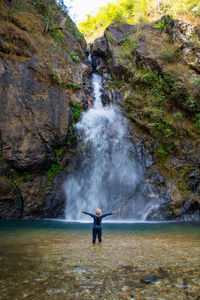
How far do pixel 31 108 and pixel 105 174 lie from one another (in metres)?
5.38

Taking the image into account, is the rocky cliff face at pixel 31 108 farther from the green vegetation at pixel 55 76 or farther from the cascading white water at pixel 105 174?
the cascading white water at pixel 105 174

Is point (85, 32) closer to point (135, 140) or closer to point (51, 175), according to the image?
point (135, 140)

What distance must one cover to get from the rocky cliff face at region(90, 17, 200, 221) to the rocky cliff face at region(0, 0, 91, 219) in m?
3.72

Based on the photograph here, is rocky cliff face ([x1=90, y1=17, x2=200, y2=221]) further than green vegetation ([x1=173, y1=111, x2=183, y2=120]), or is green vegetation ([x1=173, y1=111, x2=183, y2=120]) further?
green vegetation ([x1=173, y1=111, x2=183, y2=120])

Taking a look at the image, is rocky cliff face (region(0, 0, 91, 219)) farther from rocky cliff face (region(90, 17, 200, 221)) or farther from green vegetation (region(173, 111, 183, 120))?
green vegetation (region(173, 111, 183, 120))

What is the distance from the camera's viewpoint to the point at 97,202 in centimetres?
1133

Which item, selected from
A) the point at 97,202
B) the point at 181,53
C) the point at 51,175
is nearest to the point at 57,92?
the point at 51,175

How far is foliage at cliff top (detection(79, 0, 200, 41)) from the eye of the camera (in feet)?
52.2

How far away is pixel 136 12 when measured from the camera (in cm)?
2139

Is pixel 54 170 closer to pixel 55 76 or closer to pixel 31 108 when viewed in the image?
pixel 31 108

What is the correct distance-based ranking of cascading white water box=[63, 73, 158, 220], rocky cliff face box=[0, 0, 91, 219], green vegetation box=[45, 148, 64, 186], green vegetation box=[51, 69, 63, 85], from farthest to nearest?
1. green vegetation box=[51, 69, 63, 85]
2. green vegetation box=[45, 148, 64, 186]
3. cascading white water box=[63, 73, 158, 220]
4. rocky cliff face box=[0, 0, 91, 219]

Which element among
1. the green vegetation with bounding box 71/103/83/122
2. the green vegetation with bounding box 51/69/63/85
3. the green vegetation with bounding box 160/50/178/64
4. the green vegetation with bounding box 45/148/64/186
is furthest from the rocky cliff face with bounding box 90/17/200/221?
the green vegetation with bounding box 45/148/64/186

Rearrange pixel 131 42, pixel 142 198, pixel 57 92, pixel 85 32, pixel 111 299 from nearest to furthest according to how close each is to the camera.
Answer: pixel 111 299 < pixel 142 198 < pixel 57 92 < pixel 131 42 < pixel 85 32

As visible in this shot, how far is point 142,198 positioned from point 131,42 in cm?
1267
